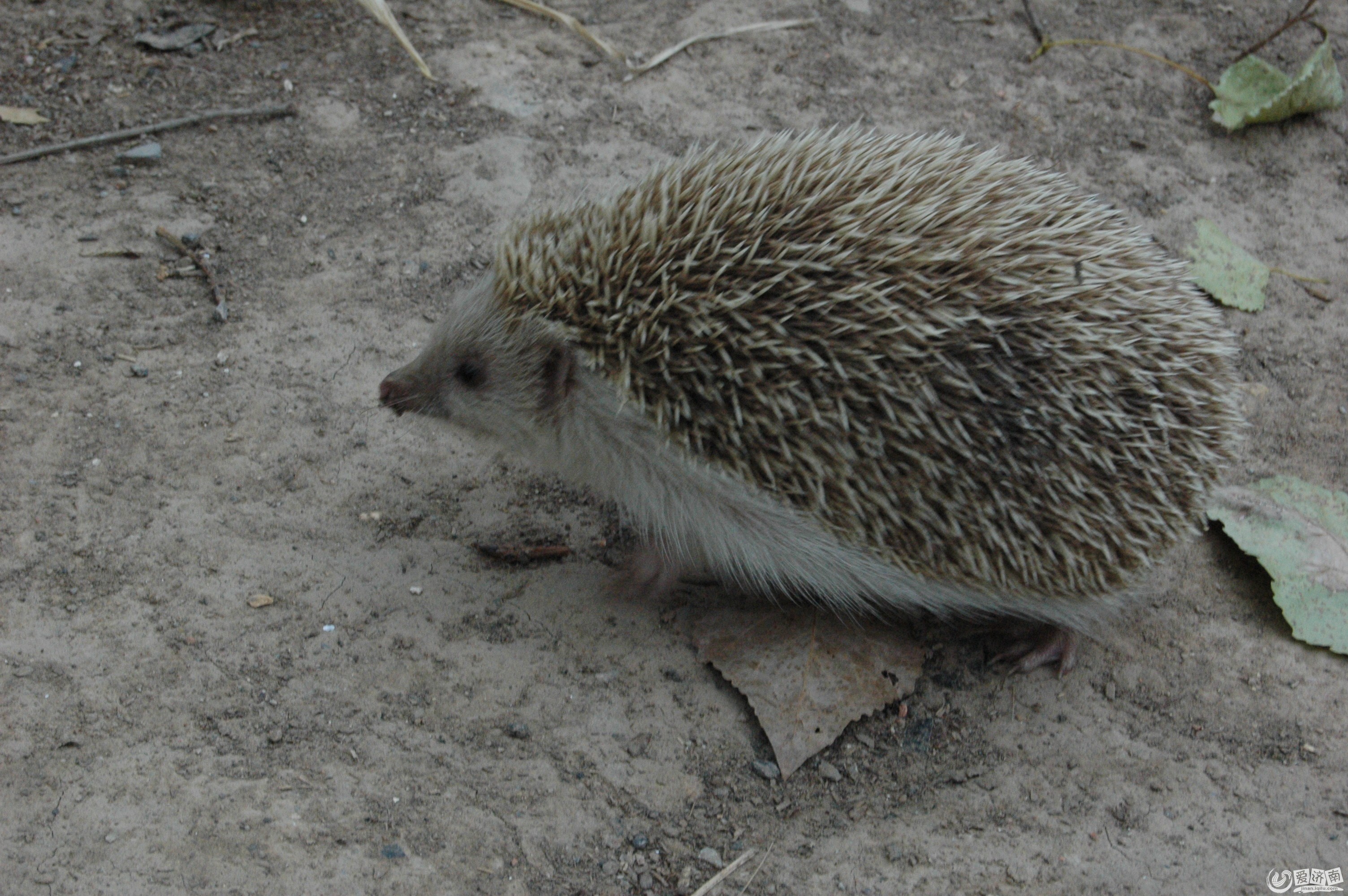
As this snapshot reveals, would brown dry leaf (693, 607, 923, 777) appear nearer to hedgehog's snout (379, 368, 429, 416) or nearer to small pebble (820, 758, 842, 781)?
small pebble (820, 758, 842, 781)

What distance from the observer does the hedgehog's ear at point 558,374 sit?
443 cm

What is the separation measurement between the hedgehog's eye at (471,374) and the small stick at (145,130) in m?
3.20

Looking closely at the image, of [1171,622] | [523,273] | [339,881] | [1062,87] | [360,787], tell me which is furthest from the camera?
[1062,87]

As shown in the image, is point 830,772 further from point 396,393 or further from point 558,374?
point 396,393

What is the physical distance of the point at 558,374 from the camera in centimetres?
450

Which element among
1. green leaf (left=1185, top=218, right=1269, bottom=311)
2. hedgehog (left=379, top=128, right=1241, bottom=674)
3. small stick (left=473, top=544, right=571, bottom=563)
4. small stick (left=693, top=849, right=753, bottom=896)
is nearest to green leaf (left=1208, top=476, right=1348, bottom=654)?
hedgehog (left=379, top=128, right=1241, bottom=674)

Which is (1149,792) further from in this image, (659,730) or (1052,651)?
(659,730)

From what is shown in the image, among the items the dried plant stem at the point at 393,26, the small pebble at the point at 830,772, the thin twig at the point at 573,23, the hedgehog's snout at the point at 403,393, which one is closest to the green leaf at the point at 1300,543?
the small pebble at the point at 830,772

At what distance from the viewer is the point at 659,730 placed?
434 cm

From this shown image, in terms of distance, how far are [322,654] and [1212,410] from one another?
3.63 meters

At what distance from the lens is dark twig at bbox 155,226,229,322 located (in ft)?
19.0

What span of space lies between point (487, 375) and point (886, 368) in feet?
5.65

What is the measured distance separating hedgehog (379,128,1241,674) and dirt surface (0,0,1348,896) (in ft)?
2.29

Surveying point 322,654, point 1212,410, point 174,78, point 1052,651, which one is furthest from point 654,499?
point 174,78
